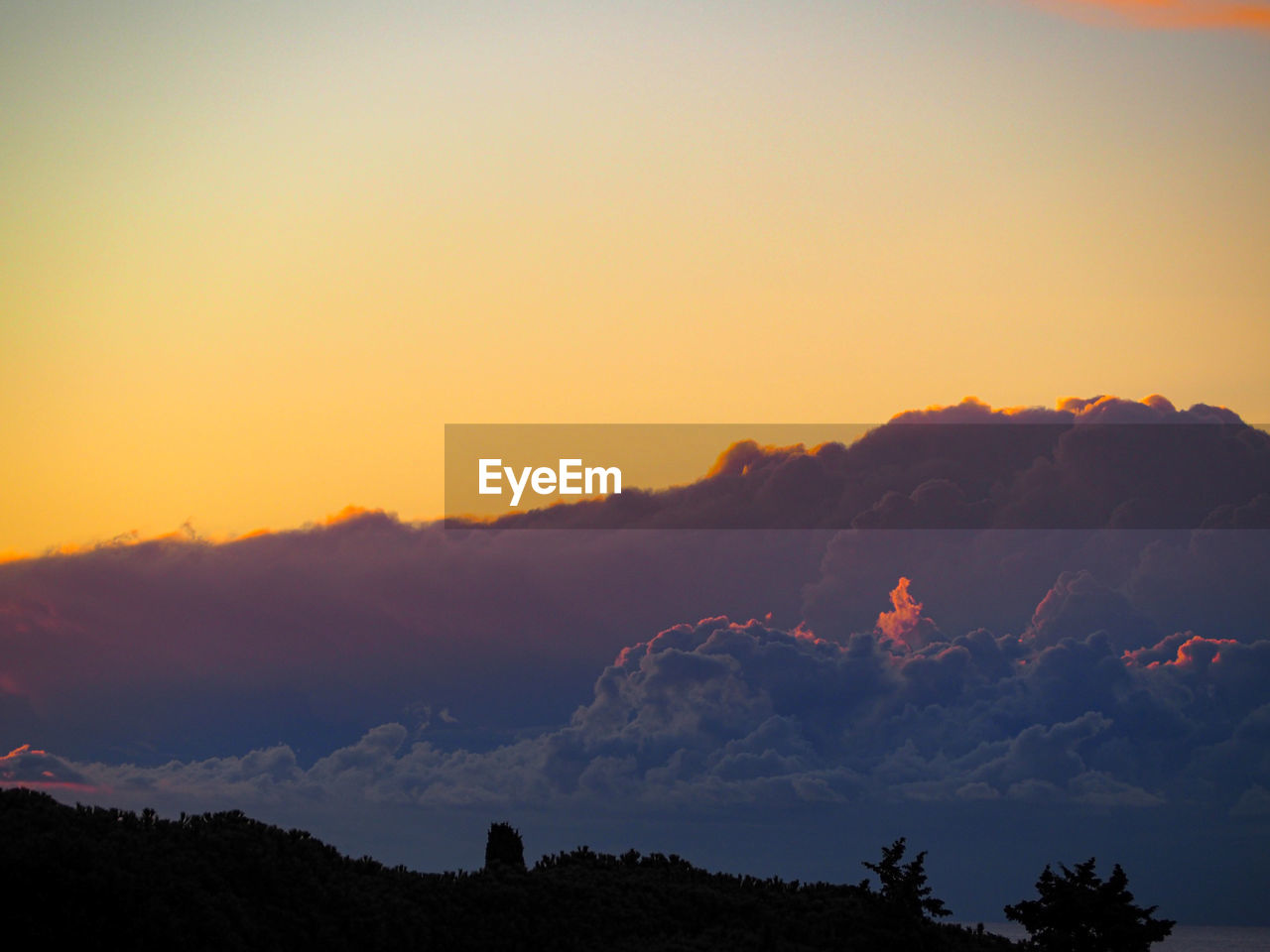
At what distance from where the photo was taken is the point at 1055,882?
2324 inches

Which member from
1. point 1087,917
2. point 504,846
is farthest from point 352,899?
point 1087,917

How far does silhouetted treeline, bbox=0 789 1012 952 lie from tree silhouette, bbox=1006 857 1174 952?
10.1 ft

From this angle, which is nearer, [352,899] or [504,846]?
[352,899]

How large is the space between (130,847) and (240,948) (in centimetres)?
570

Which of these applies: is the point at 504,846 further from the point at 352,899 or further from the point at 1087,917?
the point at 1087,917

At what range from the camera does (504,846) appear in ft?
208

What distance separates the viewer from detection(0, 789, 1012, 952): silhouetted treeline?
1670 inches

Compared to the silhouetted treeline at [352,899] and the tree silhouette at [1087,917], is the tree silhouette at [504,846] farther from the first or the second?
the tree silhouette at [1087,917]

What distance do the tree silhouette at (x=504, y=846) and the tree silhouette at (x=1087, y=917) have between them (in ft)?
72.5

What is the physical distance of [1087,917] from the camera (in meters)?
57.8

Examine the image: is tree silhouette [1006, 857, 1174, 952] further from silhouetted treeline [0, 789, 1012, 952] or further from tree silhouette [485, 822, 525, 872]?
tree silhouette [485, 822, 525, 872]

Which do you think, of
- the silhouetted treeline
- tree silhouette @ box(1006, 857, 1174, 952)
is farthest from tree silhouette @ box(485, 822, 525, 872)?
tree silhouette @ box(1006, 857, 1174, 952)

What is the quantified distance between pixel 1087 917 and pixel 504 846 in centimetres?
2588

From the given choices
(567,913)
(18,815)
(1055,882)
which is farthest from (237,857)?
(1055,882)
